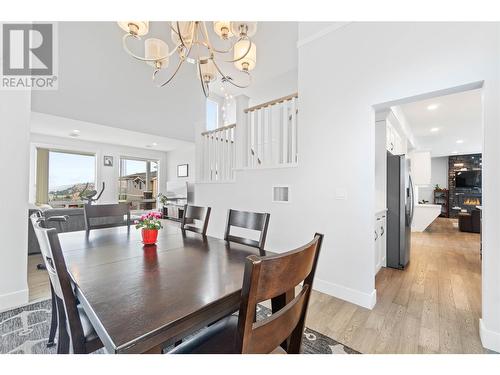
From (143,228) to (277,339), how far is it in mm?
1169

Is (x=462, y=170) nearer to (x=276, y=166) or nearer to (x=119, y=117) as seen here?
(x=276, y=166)

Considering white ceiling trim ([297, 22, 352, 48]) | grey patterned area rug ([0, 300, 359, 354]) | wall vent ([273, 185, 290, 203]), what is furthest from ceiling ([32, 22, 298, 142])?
grey patterned area rug ([0, 300, 359, 354])

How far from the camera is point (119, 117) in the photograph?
480cm

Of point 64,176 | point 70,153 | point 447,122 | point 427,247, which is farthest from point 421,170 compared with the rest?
point 64,176

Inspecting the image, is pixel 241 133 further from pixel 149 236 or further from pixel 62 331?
pixel 62 331

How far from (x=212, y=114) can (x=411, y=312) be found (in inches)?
253

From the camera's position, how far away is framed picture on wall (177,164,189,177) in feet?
23.8

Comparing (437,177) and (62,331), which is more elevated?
(437,177)

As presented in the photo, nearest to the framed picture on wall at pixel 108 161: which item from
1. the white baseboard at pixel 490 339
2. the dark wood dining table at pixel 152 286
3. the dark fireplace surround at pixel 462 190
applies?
the dark wood dining table at pixel 152 286

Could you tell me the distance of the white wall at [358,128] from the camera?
1.61 metres

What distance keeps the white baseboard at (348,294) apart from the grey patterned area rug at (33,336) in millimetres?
694

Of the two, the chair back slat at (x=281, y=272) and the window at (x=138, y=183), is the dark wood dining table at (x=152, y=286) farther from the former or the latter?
the window at (x=138, y=183)

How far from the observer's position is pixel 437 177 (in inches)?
357
